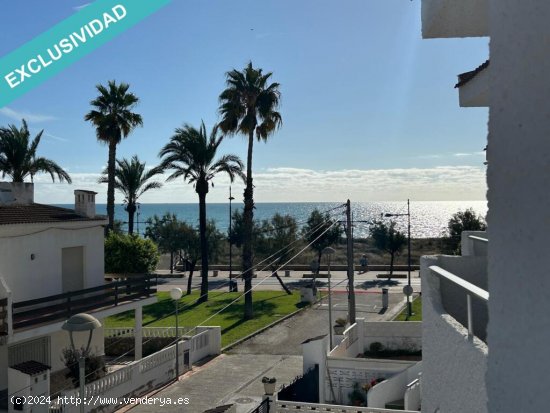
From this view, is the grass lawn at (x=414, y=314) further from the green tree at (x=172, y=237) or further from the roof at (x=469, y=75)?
the green tree at (x=172, y=237)

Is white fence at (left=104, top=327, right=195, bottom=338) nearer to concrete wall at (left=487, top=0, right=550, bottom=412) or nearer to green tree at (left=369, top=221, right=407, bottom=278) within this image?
concrete wall at (left=487, top=0, right=550, bottom=412)

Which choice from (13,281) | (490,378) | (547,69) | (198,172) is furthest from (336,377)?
(198,172)

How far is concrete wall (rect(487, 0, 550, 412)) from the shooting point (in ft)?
7.64

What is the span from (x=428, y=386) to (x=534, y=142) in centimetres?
302

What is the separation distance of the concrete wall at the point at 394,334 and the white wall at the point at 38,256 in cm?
1060

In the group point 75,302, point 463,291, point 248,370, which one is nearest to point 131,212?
point 248,370

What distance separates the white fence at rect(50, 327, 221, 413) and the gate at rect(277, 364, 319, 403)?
16.0ft

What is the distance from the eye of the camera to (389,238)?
47219mm

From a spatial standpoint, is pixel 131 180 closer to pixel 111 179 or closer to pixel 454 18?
pixel 111 179

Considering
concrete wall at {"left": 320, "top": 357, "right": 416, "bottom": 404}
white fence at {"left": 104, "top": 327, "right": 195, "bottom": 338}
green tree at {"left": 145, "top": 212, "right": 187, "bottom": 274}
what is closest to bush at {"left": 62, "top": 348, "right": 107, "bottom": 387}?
white fence at {"left": 104, "top": 327, "right": 195, "bottom": 338}

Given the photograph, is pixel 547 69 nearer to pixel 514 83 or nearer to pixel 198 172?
pixel 514 83

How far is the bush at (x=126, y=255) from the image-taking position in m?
A: 27.0

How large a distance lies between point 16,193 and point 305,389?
12.6m

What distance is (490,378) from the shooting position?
271 cm
